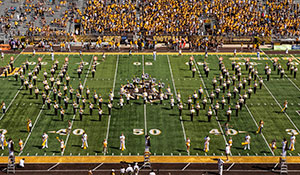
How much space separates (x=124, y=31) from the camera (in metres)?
58.4

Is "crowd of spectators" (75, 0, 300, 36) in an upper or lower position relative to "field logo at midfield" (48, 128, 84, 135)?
upper

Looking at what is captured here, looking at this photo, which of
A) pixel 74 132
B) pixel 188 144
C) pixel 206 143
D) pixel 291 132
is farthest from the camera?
pixel 291 132

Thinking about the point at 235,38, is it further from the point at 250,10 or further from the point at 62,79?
the point at 62,79

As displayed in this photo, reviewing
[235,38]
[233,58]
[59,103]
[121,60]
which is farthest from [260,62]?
[59,103]

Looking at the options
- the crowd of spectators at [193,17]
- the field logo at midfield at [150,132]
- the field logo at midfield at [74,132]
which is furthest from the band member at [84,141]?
the crowd of spectators at [193,17]

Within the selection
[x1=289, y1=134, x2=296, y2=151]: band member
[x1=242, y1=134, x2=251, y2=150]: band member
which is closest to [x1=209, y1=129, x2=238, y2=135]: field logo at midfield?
[x1=242, y1=134, x2=251, y2=150]: band member

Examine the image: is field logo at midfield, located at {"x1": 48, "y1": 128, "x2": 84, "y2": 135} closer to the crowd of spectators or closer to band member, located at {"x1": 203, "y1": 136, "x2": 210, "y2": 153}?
band member, located at {"x1": 203, "y1": 136, "x2": 210, "y2": 153}

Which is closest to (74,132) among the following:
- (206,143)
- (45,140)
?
(45,140)

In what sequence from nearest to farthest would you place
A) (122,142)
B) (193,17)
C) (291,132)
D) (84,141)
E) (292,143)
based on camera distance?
(122,142) → (84,141) → (292,143) → (291,132) → (193,17)

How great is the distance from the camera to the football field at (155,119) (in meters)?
30.7

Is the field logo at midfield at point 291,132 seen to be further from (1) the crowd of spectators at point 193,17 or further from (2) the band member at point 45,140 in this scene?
(1) the crowd of spectators at point 193,17

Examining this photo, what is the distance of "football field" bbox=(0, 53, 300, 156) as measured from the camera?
3072 cm

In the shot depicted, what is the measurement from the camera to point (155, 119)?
1369 inches

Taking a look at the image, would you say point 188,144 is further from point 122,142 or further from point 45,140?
point 45,140
